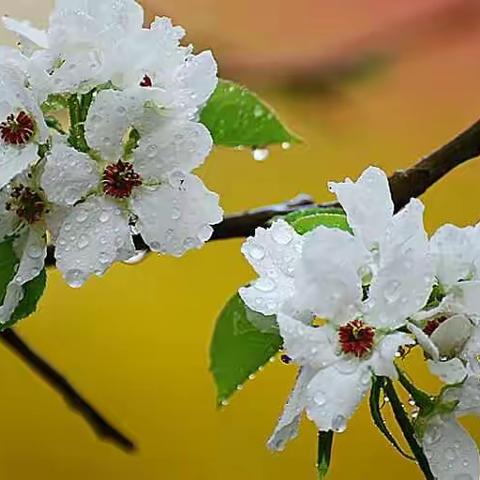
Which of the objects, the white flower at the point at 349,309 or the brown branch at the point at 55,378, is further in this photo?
the brown branch at the point at 55,378

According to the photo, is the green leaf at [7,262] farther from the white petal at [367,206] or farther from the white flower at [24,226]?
the white petal at [367,206]

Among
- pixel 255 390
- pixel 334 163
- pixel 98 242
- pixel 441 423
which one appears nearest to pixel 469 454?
pixel 441 423

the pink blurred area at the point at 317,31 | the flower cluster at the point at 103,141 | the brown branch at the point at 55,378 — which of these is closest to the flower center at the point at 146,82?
the flower cluster at the point at 103,141

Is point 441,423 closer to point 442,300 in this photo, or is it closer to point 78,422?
point 442,300

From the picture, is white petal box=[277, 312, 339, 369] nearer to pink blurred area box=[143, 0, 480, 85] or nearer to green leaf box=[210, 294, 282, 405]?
green leaf box=[210, 294, 282, 405]

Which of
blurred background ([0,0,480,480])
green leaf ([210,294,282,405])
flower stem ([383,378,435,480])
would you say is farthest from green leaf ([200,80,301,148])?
blurred background ([0,0,480,480])

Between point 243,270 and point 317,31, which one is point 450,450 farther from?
point 317,31
